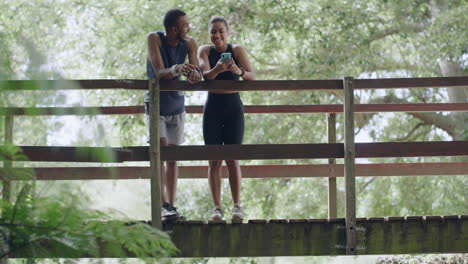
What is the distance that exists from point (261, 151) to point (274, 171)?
139cm

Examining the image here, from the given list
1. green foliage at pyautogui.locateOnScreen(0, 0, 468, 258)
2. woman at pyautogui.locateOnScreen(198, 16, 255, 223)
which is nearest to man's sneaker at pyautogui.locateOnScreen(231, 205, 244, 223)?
woman at pyautogui.locateOnScreen(198, 16, 255, 223)

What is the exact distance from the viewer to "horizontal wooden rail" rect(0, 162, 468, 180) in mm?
5688

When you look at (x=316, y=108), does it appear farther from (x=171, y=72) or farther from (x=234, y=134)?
(x=171, y=72)

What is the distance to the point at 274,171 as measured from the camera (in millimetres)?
6379

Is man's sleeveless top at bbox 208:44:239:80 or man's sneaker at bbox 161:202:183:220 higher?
man's sleeveless top at bbox 208:44:239:80

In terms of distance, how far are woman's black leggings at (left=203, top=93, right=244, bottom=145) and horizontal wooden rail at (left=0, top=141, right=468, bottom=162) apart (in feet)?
0.83

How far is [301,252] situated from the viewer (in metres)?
5.11

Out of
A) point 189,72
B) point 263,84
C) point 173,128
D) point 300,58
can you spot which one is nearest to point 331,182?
point 263,84

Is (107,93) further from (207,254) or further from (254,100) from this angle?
(207,254)

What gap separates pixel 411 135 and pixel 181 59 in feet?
30.9

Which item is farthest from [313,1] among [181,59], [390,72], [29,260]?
[29,260]

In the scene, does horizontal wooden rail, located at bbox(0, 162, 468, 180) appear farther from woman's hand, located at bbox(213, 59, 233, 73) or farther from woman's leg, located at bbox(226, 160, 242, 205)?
woman's hand, located at bbox(213, 59, 233, 73)

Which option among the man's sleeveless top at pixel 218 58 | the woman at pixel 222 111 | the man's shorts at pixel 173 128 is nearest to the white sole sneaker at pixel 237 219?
the woman at pixel 222 111

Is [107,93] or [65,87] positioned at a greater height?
[107,93]
